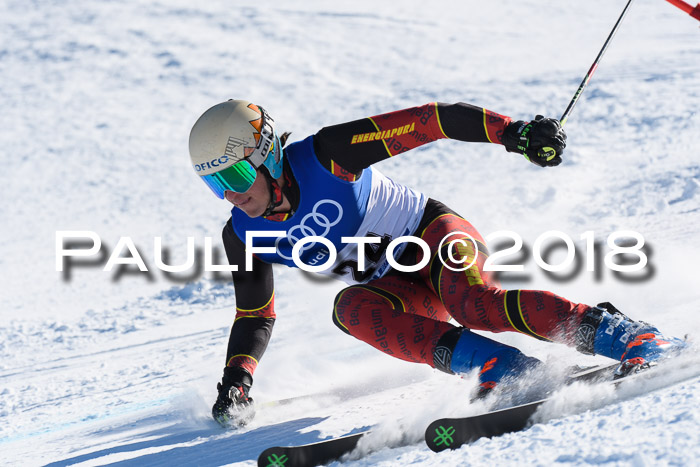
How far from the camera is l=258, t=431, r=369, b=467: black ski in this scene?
2072 millimetres

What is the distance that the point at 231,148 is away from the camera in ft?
8.94

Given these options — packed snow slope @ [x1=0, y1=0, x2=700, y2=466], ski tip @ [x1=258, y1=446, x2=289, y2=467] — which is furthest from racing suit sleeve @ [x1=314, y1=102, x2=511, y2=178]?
ski tip @ [x1=258, y1=446, x2=289, y2=467]

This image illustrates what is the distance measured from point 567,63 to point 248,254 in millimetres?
11948

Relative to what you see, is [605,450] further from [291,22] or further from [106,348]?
[291,22]

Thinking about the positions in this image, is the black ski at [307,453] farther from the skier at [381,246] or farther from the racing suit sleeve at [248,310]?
the racing suit sleeve at [248,310]

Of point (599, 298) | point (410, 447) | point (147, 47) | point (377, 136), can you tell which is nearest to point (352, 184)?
point (377, 136)

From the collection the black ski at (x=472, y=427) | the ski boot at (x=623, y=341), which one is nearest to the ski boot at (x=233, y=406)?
the black ski at (x=472, y=427)

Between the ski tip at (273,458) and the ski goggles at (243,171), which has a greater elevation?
the ski goggles at (243,171)

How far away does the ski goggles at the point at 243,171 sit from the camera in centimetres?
274

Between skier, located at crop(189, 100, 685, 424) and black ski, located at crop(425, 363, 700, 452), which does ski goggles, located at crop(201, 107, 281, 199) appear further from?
→ black ski, located at crop(425, 363, 700, 452)

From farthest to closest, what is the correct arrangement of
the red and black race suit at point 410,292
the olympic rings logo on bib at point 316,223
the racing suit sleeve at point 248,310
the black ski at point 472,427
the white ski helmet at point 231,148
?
the racing suit sleeve at point 248,310, the olympic rings logo on bib at point 316,223, the white ski helmet at point 231,148, the red and black race suit at point 410,292, the black ski at point 472,427

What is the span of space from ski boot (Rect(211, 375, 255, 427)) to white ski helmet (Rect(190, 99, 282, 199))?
0.79 m

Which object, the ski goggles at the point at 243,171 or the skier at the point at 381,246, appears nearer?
the skier at the point at 381,246

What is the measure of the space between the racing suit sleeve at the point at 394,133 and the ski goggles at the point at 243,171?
222mm
